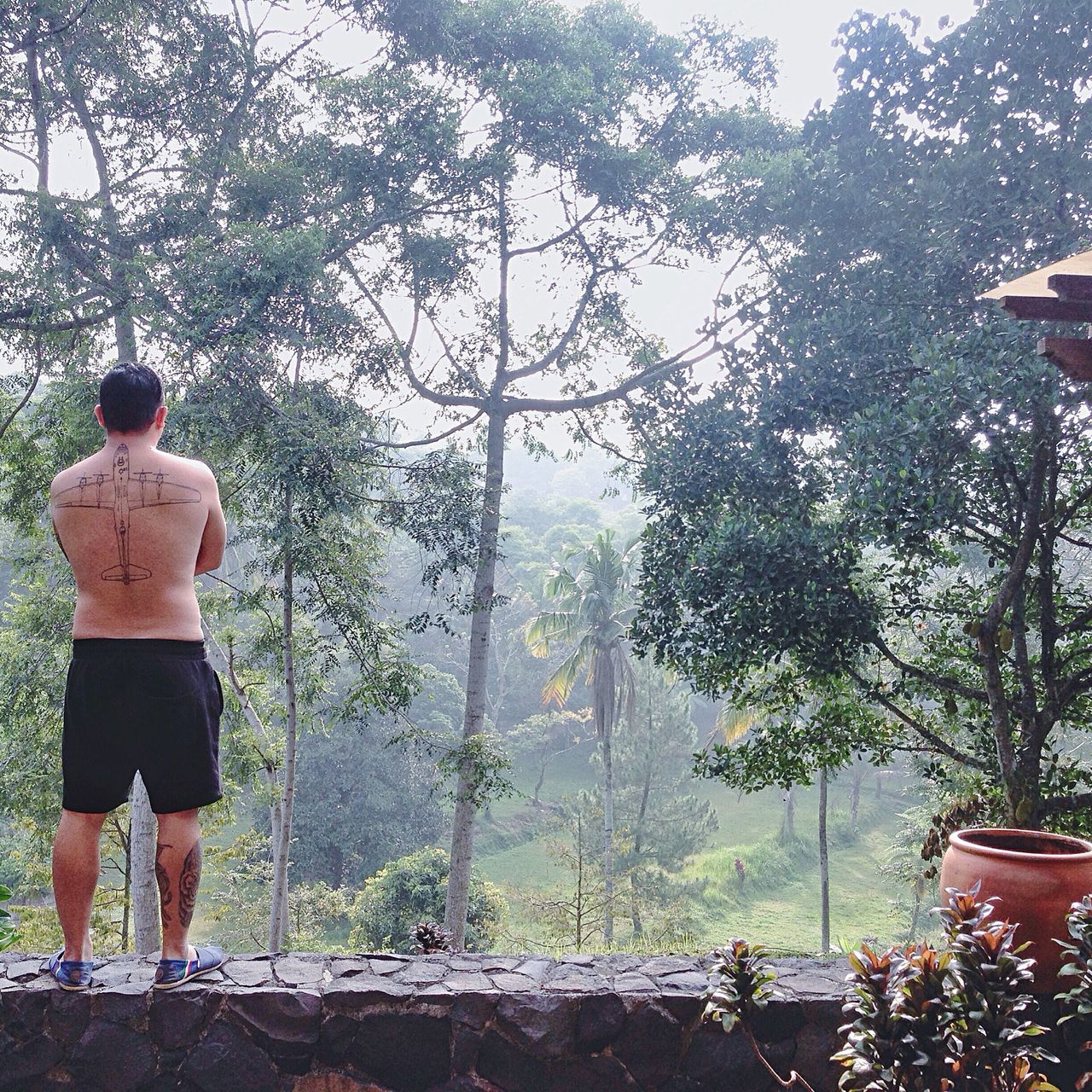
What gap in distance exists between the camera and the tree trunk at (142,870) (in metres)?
7.91

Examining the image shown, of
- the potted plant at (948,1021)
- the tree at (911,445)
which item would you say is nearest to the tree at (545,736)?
the tree at (911,445)

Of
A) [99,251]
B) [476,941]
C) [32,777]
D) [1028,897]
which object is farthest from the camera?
[476,941]

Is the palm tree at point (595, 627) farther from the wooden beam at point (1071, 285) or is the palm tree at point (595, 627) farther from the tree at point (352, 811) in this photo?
the wooden beam at point (1071, 285)

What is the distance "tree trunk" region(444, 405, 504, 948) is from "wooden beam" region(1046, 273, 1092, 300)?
5570mm

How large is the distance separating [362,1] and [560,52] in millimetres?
1964

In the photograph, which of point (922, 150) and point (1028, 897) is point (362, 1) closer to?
point (922, 150)

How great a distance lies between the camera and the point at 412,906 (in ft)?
37.1

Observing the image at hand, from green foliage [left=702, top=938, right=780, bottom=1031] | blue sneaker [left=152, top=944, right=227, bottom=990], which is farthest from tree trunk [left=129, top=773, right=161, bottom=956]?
green foliage [left=702, top=938, right=780, bottom=1031]

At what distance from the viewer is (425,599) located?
2609cm

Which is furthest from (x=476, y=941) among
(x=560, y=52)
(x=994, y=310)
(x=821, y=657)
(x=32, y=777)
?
(x=560, y=52)

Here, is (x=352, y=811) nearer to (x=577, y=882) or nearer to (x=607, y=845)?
(x=577, y=882)

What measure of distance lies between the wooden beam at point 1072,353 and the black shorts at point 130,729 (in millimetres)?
2433

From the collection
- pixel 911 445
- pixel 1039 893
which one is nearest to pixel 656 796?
pixel 911 445

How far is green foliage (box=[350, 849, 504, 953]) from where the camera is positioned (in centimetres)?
1103
